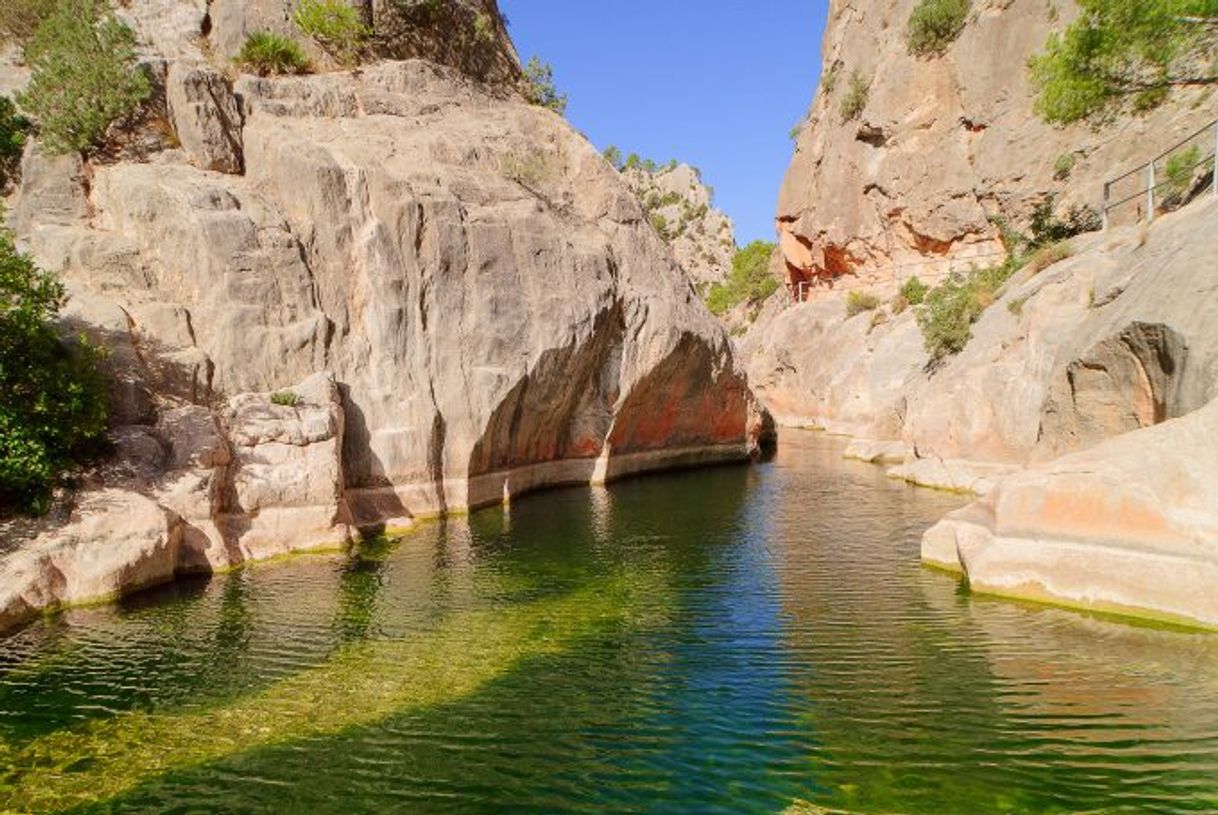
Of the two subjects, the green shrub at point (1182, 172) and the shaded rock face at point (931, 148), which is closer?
the green shrub at point (1182, 172)

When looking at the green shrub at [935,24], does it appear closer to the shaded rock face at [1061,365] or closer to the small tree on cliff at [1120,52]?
the shaded rock face at [1061,365]

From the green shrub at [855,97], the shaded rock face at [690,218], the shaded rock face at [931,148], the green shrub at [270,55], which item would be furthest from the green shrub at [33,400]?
the shaded rock face at [690,218]

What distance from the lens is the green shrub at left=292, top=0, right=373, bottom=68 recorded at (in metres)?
28.9

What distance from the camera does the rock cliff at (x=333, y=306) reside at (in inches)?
733

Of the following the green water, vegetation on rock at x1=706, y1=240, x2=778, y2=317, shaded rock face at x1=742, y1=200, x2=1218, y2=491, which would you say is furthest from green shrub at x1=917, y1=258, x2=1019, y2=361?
vegetation on rock at x1=706, y1=240, x2=778, y2=317

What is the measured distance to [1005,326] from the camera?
91.0 feet

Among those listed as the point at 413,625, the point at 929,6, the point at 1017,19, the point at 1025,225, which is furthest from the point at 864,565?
the point at 929,6

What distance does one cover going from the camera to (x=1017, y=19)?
43.8 meters

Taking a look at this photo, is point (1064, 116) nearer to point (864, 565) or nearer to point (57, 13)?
point (864, 565)

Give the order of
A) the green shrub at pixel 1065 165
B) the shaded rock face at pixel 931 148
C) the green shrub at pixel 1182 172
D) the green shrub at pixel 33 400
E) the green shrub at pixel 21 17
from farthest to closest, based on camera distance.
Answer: the shaded rock face at pixel 931 148, the green shrub at pixel 1065 165, the green shrub at pixel 21 17, the green shrub at pixel 1182 172, the green shrub at pixel 33 400

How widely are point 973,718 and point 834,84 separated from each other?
6045cm

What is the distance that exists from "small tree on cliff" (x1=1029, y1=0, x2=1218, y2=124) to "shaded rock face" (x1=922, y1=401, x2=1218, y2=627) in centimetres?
1191

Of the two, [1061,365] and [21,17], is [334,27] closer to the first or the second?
[21,17]

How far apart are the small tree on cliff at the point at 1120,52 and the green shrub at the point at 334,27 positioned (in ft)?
79.0
